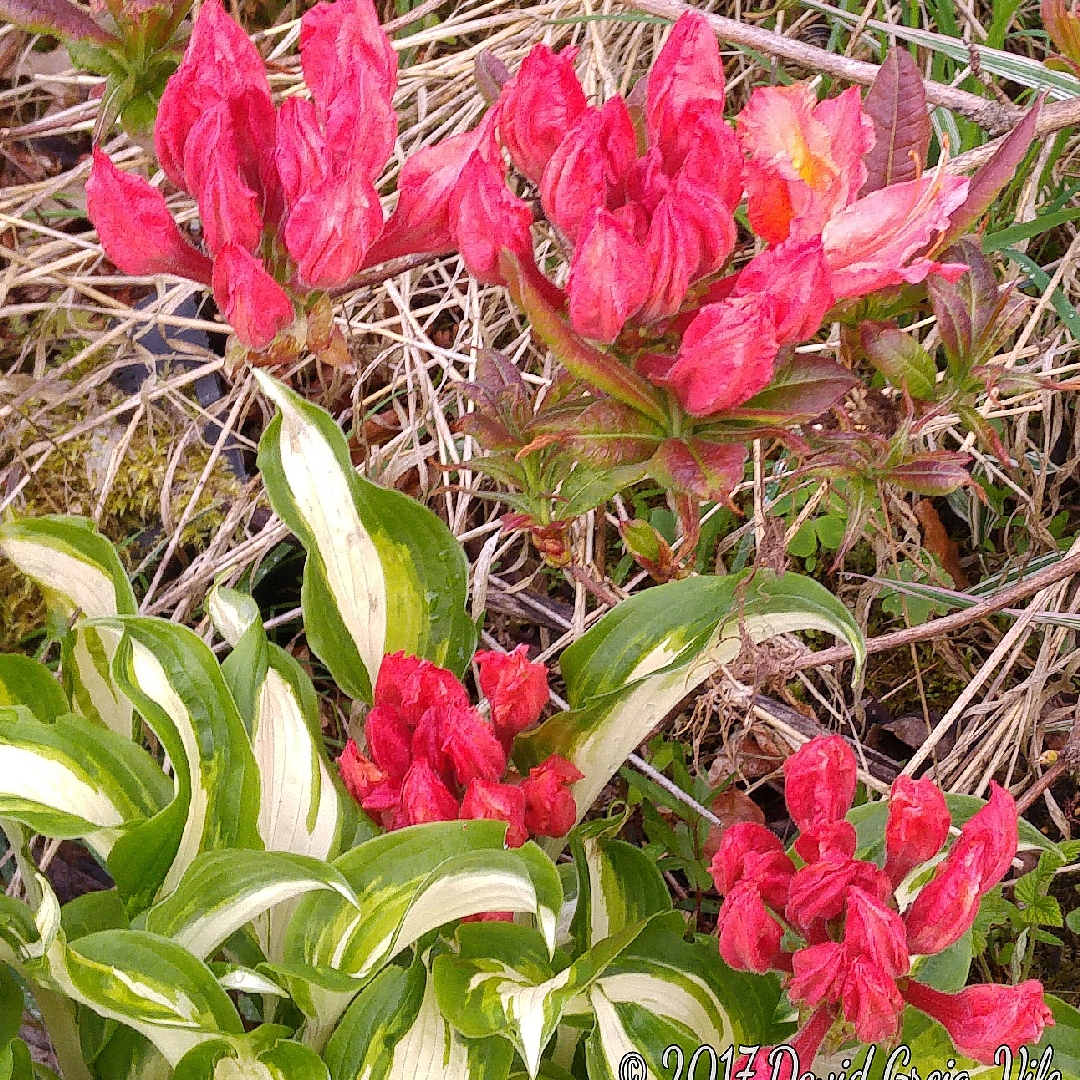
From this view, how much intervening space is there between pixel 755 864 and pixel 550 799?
0.50 ft

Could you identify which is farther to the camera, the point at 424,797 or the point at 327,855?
the point at 327,855

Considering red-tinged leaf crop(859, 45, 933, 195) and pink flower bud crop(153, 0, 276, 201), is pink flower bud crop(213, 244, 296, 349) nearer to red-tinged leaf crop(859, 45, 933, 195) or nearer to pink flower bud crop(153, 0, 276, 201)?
pink flower bud crop(153, 0, 276, 201)

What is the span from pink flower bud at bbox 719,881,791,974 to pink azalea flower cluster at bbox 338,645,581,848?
15 cm

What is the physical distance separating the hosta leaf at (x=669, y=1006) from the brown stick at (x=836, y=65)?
0.72 m

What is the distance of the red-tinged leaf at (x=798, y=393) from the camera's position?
0.68 metres

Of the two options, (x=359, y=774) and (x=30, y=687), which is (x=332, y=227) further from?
(x=30, y=687)

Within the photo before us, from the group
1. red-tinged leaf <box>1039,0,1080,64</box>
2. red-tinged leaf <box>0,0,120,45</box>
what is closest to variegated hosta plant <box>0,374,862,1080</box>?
red-tinged leaf <box>0,0,120,45</box>

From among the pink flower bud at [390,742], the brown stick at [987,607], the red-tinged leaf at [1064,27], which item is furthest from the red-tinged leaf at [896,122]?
the pink flower bud at [390,742]

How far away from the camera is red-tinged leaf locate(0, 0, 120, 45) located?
870mm

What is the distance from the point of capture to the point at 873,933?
0.64 m

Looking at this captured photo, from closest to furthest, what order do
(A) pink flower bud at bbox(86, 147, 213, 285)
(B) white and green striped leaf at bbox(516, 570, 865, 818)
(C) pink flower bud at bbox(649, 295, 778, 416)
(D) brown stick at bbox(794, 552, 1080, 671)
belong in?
(C) pink flower bud at bbox(649, 295, 778, 416) → (A) pink flower bud at bbox(86, 147, 213, 285) → (B) white and green striped leaf at bbox(516, 570, 865, 818) → (D) brown stick at bbox(794, 552, 1080, 671)

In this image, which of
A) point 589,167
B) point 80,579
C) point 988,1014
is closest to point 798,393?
point 589,167

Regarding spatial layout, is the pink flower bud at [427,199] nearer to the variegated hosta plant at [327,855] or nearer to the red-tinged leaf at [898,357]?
the variegated hosta plant at [327,855]

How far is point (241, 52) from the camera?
28.0 inches
